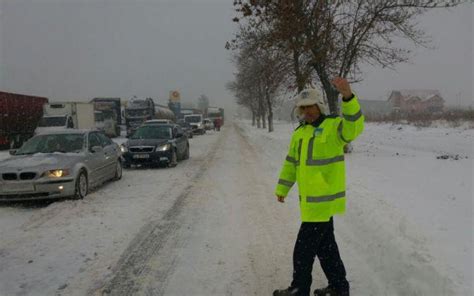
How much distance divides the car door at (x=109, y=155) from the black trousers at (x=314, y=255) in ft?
26.9

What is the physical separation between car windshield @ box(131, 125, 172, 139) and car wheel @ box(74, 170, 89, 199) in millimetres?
6334

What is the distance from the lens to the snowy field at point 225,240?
4340mm

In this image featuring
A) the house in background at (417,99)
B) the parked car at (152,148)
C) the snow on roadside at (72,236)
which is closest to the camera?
the snow on roadside at (72,236)

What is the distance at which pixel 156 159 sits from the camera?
14.5 m

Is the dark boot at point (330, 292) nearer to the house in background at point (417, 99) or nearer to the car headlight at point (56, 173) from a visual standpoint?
the car headlight at point (56, 173)

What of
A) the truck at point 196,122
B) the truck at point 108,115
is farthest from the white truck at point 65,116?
the truck at point 196,122

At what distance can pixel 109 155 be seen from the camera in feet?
37.4

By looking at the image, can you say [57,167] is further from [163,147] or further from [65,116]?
[65,116]

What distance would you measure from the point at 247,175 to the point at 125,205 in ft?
16.3

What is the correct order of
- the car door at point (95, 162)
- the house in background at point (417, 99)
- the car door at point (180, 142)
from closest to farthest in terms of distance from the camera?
the car door at point (95, 162) → the car door at point (180, 142) → the house in background at point (417, 99)

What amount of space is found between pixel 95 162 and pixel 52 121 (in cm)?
1998

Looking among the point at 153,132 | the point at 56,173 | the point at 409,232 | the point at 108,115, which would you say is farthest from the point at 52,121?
the point at 409,232

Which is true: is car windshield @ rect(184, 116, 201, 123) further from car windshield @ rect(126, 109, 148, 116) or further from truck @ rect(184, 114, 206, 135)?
car windshield @ rect(126, 109, 148, 116)

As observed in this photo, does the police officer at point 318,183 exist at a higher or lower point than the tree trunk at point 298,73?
lower
